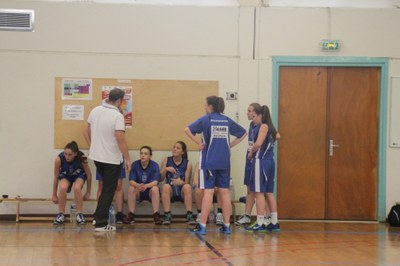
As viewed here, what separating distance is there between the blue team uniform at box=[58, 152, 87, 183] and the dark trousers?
108cm

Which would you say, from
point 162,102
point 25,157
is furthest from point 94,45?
point 25,157

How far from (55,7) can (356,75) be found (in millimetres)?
3927

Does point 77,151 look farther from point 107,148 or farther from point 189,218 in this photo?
point 189,218

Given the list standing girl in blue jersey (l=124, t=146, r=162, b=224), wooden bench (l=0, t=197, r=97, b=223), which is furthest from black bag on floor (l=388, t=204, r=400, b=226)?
wooden bench (l=0, t=197, r=97, b=223)

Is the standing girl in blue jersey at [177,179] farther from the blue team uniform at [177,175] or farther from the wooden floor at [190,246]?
the wooden floor at [190,246]

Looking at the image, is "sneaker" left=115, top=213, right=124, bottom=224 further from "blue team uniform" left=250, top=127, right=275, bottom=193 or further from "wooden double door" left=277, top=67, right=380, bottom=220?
"wooden double door" left=277, top=67, right=380, bottom=220

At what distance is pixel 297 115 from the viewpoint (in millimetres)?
8055

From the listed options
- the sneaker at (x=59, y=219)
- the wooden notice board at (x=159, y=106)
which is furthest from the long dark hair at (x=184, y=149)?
the sneaker at (x=59, y=219)

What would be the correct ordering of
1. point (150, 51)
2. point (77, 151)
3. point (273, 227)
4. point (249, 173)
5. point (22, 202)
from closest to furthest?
point (273, 227) → point (249, 173) → point (77, 151) → point (22, 202) → point (150, 51)

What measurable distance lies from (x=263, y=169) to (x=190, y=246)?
4.79 ft

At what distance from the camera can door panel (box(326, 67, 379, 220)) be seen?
8.09m

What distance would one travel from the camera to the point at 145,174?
299 inches

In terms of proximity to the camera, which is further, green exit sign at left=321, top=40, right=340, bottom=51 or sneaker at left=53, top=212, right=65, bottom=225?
green exit sign at left=321, top=40, right=340, bottom=51

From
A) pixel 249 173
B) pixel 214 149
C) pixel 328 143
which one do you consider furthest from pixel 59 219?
pixel 328 143
